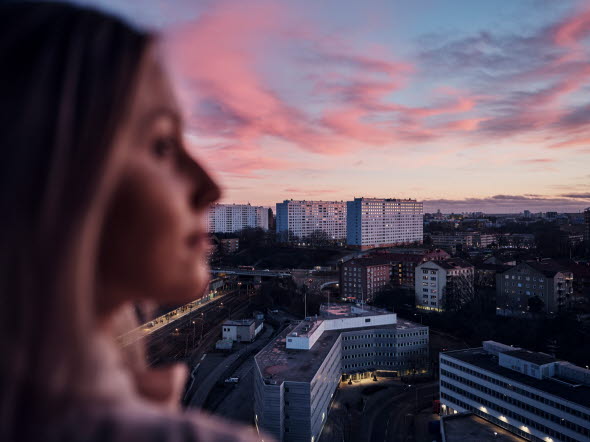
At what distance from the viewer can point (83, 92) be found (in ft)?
0.84

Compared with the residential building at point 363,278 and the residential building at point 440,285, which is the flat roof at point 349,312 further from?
the residential building at point 363,278

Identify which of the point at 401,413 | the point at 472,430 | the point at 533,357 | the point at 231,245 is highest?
the point at 231,245

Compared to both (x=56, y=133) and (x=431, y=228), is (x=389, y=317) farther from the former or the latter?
(x=431, y=228)

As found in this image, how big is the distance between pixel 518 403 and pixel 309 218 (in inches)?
1253

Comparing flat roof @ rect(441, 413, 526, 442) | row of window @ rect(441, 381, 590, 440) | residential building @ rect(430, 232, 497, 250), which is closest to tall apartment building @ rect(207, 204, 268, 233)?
residential building @ rect(430, 232, 497, 250)

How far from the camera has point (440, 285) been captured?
55.5 ft

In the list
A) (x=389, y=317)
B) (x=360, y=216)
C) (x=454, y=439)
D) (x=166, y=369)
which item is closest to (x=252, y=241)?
(x=360, y=216)

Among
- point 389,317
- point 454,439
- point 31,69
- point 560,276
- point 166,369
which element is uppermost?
point 31,69

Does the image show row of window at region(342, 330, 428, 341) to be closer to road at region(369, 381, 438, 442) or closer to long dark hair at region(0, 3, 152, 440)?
road at region(369, 381, 438, 442)

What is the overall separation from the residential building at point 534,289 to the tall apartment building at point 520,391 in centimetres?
583

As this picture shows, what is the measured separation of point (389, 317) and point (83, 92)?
13.4 metres

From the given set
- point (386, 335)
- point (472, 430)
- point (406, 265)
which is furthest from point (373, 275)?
point (472, 430)

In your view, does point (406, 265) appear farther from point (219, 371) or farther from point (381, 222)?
point (381, 222)

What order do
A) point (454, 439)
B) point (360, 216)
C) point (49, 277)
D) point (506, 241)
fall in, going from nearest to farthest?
1. point (49, 277)
2. point (454, 439)
3. point (360, 216)
4. point (506, 241)
